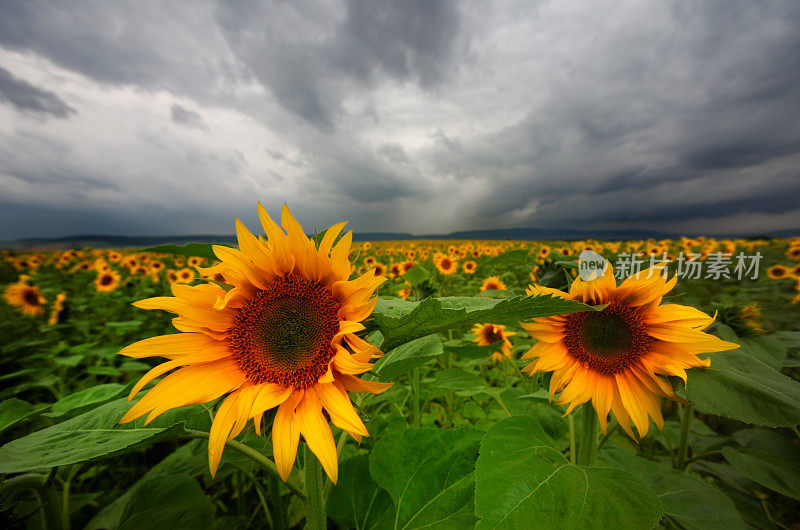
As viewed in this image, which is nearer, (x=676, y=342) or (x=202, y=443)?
(x=676, y=342)

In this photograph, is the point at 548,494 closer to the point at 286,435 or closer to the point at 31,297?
the point at 286,435

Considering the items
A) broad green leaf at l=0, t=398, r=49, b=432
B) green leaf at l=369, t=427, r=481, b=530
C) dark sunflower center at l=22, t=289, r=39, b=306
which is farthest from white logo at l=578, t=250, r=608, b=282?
dark sunflower center at l=22, t=289, r=39, b=306

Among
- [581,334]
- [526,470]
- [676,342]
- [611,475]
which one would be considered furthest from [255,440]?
[676,342]

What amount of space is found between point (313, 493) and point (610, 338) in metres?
1.08

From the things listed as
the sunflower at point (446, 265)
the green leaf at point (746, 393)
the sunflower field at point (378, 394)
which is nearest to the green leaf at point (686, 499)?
the sunflower field at point (378, 394)

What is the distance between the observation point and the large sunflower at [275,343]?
708mm

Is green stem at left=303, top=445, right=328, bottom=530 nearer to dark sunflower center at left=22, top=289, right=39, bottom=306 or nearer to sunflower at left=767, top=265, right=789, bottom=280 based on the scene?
dark sunflower center at left=22, top=289, right=39, bottom=306

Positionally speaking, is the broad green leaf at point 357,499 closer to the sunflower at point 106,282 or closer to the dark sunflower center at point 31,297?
the dark sunflower center at point 31,297

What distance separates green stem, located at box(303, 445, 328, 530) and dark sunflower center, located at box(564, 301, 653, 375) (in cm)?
93

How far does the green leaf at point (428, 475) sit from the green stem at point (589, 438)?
442 mm

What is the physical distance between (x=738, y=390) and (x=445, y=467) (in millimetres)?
818

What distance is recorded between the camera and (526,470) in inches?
31.3

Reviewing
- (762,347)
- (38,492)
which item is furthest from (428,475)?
(762,347)

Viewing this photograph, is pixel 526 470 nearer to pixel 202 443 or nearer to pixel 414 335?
pixel 414 335
